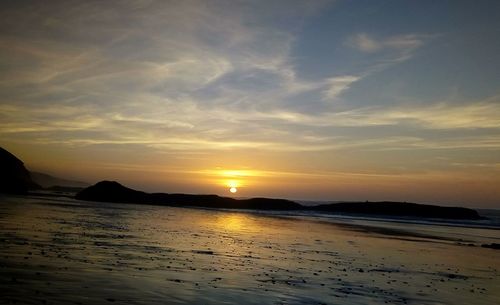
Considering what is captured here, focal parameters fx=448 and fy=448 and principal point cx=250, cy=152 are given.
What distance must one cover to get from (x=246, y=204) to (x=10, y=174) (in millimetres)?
69191

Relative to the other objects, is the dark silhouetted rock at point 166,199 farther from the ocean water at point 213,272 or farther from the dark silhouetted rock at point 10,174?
the ocean water at point 213,272

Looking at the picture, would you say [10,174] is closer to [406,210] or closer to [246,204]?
[246,204]

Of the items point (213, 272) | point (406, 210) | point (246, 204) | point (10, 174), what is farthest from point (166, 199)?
point (213, 272)

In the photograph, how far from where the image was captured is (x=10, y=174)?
130 metres

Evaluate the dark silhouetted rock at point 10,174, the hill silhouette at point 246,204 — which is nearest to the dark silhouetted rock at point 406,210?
the hill silhouette at point 246,204

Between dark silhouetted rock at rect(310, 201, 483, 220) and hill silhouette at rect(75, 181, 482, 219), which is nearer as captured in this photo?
hill silhouette at rect(75, 181, 482, 219)

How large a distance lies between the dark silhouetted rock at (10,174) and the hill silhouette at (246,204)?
15.6 m

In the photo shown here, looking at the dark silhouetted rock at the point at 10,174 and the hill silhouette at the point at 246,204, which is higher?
the dark silhouetted rock at the point at 10,174

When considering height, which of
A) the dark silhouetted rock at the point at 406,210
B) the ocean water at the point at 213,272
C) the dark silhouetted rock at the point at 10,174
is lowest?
the ocean water at the point at 213,272

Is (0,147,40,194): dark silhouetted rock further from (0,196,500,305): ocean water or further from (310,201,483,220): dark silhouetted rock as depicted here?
(310,201,483,220): dark silhouetted rock

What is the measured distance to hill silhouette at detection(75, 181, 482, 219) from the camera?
12119 cm

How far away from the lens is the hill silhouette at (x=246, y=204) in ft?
398

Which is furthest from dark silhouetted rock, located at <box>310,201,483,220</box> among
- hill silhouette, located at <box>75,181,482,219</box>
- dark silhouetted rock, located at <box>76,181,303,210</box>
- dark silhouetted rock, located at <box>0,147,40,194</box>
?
dark silhouetted rock, located at <box>0,147,40,194</box>

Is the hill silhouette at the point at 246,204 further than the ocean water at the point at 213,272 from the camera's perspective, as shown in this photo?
Yes
